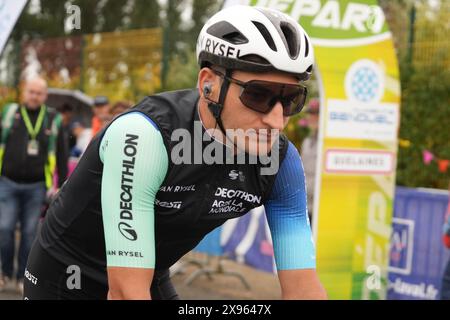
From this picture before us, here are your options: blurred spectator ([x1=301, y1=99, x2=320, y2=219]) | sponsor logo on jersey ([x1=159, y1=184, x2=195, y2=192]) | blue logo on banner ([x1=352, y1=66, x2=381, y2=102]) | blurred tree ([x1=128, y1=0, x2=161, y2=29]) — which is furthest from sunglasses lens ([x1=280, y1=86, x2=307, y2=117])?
blurred tree ([x1=128, y1=0, x2=161, y2=29])

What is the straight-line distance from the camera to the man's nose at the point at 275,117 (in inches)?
110

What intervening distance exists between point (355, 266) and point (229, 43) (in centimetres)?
532

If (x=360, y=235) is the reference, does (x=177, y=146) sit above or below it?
above

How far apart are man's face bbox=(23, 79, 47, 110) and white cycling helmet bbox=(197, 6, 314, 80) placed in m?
5.34

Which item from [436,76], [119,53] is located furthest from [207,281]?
[119,53]

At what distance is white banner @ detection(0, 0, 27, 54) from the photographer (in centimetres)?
657

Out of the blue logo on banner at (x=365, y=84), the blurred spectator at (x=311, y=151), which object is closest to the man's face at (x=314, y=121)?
the blurred spectator at (x=311, y=151)

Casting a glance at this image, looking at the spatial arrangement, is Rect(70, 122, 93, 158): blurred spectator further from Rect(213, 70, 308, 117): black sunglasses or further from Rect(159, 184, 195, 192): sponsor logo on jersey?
Rect(213, 70, 308, 117): black sunglasses

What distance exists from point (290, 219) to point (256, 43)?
735mm

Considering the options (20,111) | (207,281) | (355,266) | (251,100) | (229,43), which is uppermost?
(229,43)

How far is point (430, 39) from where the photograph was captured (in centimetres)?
1123

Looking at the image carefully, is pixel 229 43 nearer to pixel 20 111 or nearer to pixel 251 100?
pixel 251 100

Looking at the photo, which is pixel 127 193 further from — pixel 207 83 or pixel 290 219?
pixel 290 219

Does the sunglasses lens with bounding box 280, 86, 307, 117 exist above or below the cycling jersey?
above
